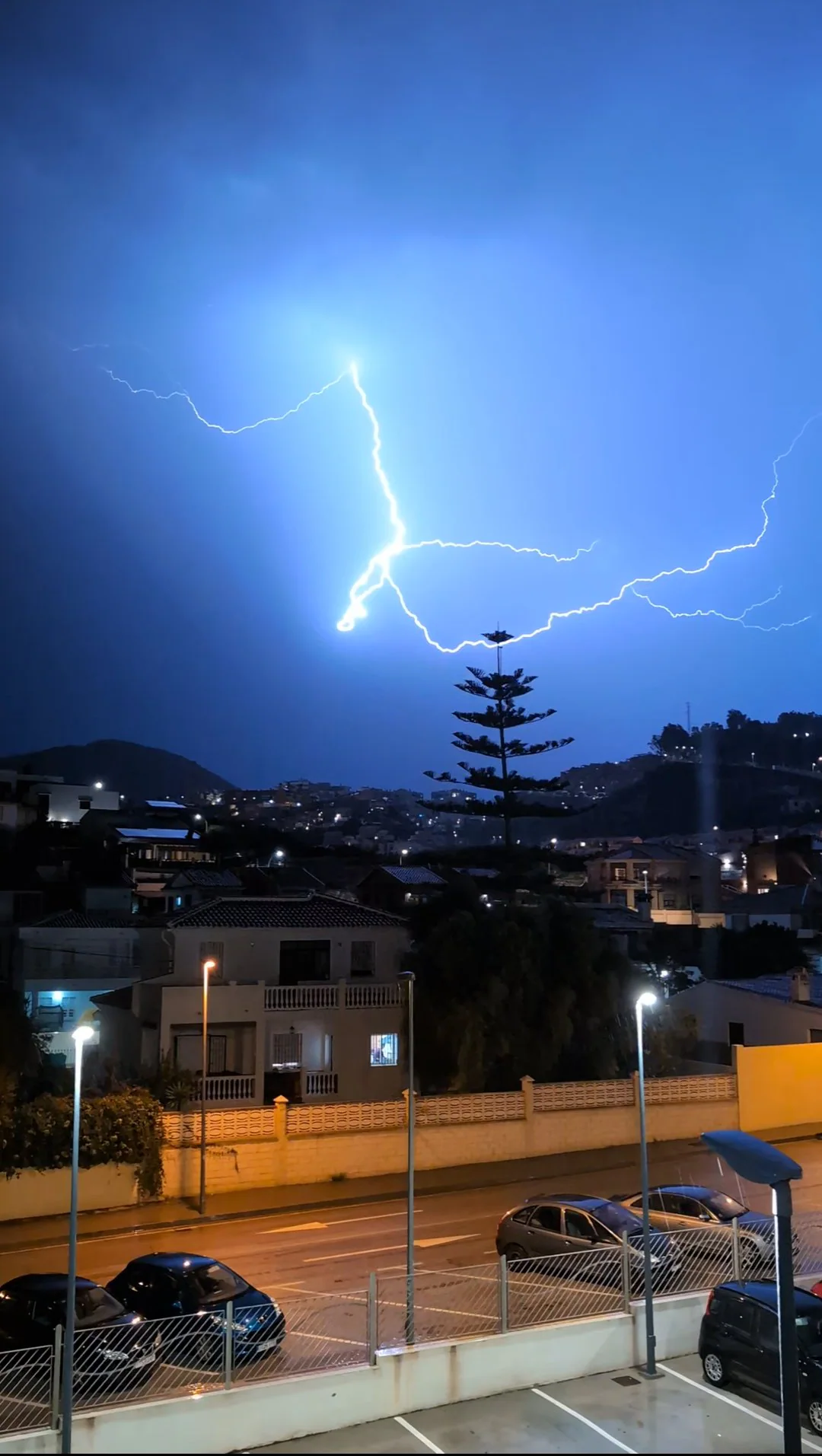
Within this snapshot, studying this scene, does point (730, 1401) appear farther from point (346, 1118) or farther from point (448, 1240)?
Answer: point (346, 1118)

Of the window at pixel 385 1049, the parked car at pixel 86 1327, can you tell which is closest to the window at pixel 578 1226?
the parked car at pixel 86 1327

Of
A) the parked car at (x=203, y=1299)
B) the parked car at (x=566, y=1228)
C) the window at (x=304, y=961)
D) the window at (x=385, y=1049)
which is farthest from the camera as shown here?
the window at (x=304, y=961)

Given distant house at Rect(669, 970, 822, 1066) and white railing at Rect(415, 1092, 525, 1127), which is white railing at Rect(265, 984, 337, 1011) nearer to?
white railing at Rect(415, 1092, 525, 1127)

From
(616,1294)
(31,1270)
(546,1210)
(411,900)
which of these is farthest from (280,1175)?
(411,900)

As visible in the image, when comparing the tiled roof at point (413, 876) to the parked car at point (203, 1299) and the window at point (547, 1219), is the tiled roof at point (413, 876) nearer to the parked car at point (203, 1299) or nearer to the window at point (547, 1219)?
the window at point (547, 1219)

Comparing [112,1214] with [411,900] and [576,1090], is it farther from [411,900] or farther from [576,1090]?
[411,900]

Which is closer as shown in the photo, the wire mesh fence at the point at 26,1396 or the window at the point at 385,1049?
the wire mesh fence at the point at 26,1396

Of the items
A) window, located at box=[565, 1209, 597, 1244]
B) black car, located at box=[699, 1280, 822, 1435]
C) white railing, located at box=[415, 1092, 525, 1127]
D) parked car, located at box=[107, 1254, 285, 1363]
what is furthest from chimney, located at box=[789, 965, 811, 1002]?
parked car, located at box=[107, 1254, 285, 1363]
